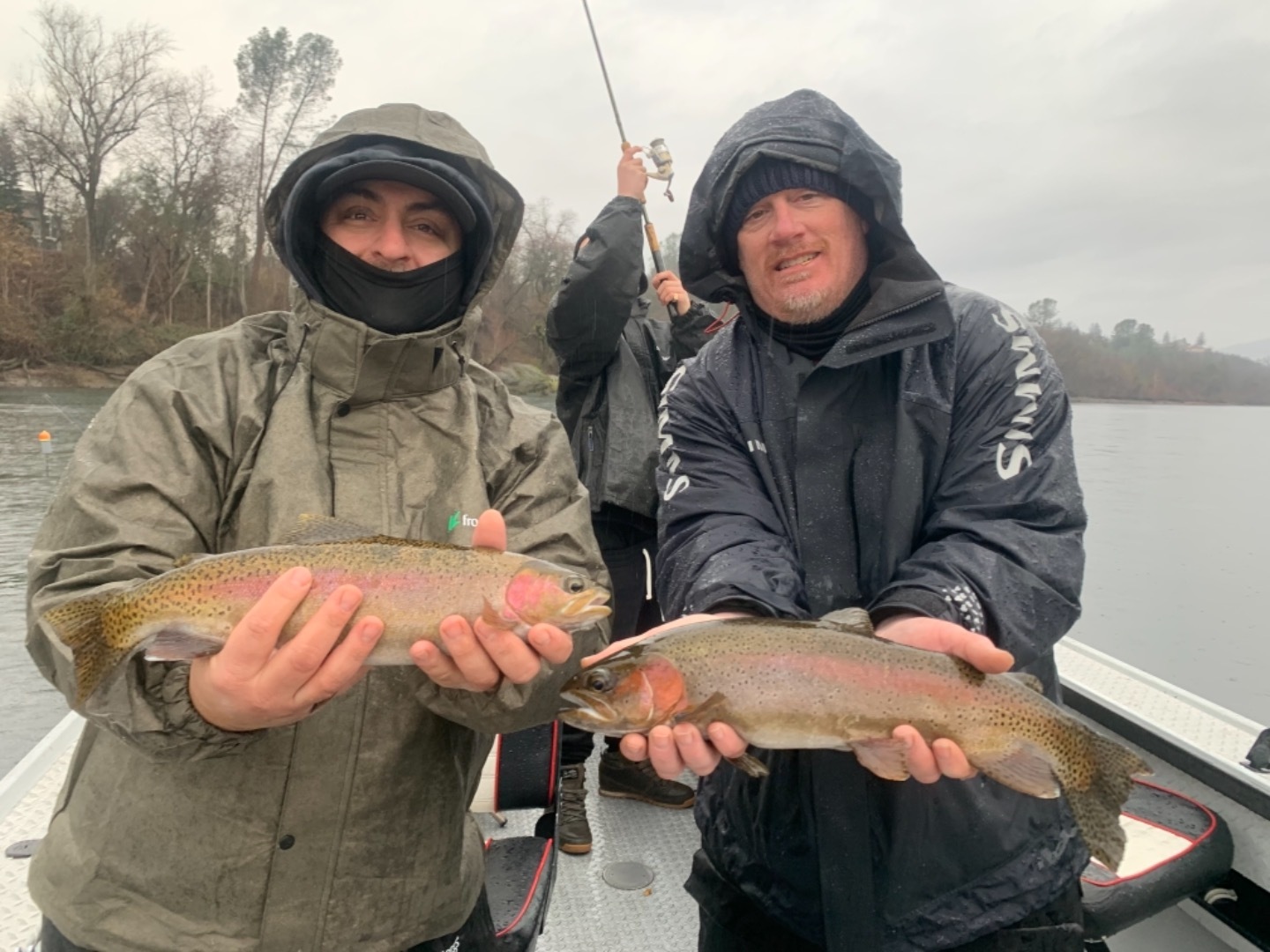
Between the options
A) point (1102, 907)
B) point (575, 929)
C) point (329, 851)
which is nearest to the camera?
point (329, 851)

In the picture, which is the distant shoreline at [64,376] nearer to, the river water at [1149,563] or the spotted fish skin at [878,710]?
the river water at [1149,563]

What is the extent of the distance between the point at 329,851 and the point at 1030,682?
1.95 m

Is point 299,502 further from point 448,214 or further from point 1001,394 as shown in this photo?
point 1001,394

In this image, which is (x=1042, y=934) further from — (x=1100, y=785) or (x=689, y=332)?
(x=689, y=332)

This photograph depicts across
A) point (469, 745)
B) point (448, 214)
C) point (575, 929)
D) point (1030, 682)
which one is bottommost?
point (575, 929)

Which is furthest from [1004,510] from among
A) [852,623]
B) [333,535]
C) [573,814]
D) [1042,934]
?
[573,814]

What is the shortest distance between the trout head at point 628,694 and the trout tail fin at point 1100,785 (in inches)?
42.5

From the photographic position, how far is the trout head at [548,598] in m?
2.20

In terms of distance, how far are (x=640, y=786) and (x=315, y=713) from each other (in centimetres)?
302

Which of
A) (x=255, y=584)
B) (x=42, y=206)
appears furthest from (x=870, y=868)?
(x=42, y=206)

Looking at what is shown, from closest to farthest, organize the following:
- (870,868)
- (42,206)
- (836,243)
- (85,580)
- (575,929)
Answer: (85,580)
(870,868)
(836,243)
(575,929)
(42,206)

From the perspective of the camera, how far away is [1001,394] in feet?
8.45

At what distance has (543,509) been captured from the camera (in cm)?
256

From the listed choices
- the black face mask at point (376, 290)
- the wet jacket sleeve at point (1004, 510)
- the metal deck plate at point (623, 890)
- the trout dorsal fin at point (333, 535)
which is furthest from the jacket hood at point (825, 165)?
the metal deck plate at point (623, 890)
